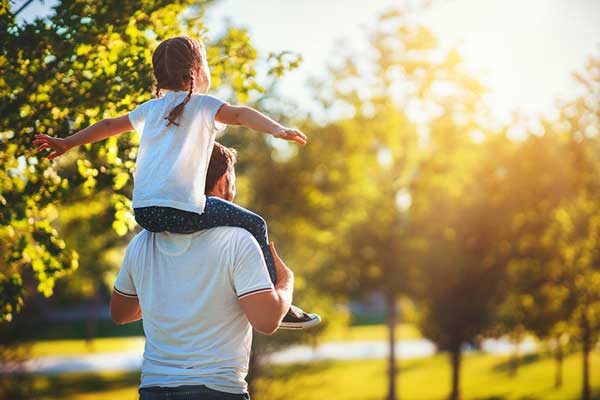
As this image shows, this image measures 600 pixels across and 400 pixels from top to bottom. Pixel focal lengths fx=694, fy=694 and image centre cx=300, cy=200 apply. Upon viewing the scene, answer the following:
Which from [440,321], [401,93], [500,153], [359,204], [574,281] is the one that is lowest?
[440,321]

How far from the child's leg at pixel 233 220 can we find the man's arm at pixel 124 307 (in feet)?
1.76

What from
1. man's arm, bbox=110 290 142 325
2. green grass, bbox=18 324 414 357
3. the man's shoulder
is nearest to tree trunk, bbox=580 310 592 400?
green grass, bbox=18 324 414 357

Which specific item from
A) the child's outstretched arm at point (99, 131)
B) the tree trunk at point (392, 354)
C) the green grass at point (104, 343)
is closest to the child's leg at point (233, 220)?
the child's outstretched arm at point (99, 131)

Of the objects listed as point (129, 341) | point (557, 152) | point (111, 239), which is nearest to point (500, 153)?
point (557, 152)

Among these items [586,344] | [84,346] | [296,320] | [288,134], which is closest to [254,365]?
[586,344]

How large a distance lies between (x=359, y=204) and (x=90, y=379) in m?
11.5

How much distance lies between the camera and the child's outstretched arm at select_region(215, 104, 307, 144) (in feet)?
7.28

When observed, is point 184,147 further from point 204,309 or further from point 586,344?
point 586,344

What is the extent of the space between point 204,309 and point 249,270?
0.70 ft

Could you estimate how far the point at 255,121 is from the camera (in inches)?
90.9

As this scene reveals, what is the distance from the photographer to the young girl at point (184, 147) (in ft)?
7.43

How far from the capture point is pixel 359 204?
857 inches

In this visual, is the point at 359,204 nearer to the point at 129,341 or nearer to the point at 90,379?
the point at 90,379

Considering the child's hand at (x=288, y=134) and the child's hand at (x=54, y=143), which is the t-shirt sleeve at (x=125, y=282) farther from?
the child's hand at (x=288, y=134)
